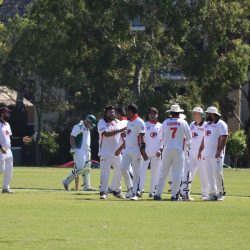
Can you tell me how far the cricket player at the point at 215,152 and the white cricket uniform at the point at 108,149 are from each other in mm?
1947

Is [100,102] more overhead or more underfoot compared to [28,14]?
more underfoot

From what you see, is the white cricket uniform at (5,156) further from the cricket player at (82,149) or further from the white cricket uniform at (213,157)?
the white cricket uniform at (213,157)

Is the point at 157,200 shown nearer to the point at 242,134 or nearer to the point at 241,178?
the point at 241,178

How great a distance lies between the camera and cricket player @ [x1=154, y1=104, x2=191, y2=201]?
878 inches

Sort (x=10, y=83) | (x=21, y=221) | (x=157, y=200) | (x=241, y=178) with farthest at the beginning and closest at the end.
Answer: (x=10, y=83)
(x=241, y=178)
(x=157, y=200)
(x=21, y=221)

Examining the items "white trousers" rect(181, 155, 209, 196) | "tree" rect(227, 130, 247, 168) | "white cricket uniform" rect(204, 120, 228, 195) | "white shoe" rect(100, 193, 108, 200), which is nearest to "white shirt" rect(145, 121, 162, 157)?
"white trousers" rect(181, 155, 209, 196)

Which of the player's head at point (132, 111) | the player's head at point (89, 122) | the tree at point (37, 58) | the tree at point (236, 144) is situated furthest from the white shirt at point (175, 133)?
the tree at point (236, 144)

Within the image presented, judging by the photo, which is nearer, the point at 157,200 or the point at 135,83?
the point at 157,200

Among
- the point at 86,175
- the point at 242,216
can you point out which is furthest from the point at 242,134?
the point at 242,216

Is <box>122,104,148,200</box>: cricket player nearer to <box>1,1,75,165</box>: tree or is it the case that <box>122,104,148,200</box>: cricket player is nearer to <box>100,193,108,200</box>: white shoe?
<box>100,193,108,200</box>: white shoe

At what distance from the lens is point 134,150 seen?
2280 cm

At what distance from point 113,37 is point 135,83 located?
2.73 metres

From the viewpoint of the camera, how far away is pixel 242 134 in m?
54.0

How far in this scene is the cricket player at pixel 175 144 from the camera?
73.2ft
